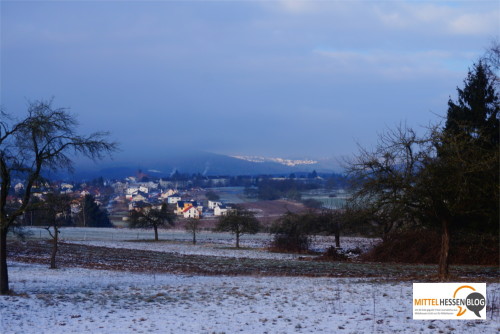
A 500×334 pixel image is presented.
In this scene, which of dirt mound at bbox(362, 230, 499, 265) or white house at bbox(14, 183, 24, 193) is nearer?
white house at bbox(14, 183, 24, 193)

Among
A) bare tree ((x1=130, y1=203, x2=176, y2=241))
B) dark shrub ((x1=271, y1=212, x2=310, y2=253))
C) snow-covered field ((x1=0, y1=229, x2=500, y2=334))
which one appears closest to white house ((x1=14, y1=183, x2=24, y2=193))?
snow-covered field ((x1=0, y1=229, x2=500, y2=334))

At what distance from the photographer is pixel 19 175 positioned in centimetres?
1686

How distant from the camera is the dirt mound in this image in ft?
116

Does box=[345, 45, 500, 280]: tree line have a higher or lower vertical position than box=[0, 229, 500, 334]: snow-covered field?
higher

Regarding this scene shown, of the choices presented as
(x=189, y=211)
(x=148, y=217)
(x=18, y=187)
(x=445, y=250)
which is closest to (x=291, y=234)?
(x=148, y=217)

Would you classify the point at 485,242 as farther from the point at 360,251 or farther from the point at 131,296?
the point at 131,296

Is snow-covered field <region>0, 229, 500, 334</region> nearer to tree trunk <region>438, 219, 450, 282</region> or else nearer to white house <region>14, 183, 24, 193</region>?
tree trunk <region>438, 219, 450, 282</region>

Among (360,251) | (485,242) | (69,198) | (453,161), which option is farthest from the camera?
(360,251)

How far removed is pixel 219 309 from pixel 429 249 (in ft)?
94.9

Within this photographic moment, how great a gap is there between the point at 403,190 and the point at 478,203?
2565 mm

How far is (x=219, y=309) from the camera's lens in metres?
14.3

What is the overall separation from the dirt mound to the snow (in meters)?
19.6

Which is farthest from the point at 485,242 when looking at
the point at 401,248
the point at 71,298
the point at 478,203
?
the point at 71,298

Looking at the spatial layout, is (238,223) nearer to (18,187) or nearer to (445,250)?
(445,250)
